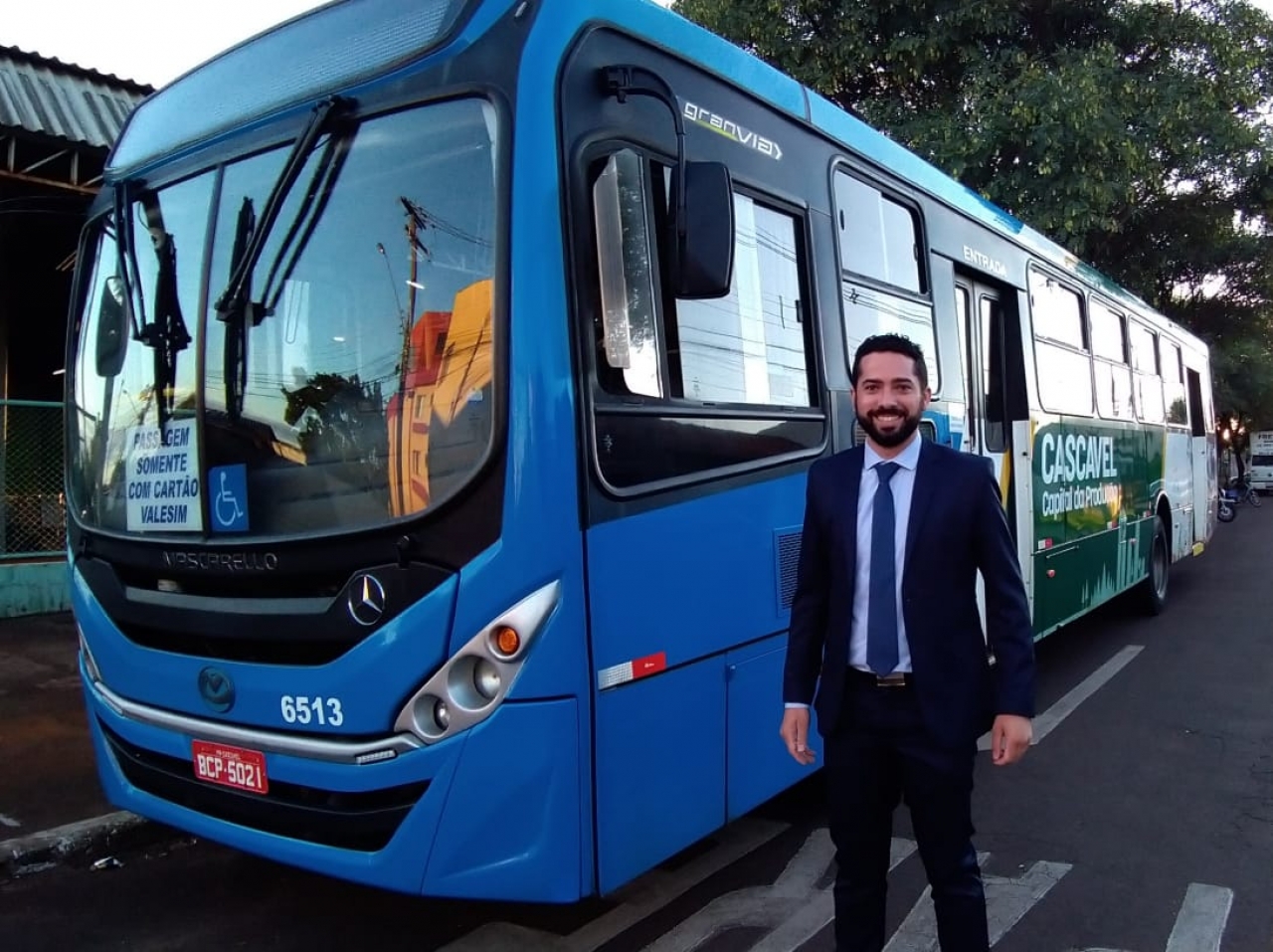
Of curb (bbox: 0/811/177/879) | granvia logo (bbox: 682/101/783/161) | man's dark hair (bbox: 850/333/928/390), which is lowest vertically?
curb (bbox: 0/811/177/879)

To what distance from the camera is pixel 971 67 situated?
43.7ft

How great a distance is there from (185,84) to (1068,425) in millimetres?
5996

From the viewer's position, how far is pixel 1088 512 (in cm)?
788

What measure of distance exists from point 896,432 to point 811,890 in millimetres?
2137

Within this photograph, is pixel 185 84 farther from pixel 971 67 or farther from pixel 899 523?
pixel 971 67

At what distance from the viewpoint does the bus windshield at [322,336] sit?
3.05 m

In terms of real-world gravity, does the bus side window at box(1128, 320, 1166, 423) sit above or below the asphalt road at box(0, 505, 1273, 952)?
above

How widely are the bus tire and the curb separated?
888cm

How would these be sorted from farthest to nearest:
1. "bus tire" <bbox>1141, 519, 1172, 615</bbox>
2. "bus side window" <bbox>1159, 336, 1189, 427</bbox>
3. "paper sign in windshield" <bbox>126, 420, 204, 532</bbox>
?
"bus side window" <bbox>1159, 336, 1189, 427</bbox>
"bus tire" <bbox>1141, 519, 1172, 615</bbox>
"paper sign in windshield" <bbox>126, 420, 204, 532</bbox>

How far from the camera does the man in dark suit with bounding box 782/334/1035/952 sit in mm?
2646

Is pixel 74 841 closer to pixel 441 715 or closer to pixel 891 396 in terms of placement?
pixel 441 715

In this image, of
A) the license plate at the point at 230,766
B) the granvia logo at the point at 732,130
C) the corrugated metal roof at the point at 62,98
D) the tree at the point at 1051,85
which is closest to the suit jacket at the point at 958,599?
the granvia logo at the point at 732,130

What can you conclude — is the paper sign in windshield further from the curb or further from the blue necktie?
the blue necktie

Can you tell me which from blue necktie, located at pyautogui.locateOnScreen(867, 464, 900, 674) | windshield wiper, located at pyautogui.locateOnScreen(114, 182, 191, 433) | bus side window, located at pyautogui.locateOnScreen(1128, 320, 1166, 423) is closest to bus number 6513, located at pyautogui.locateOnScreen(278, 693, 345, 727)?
windshield wiper, located at pyautogui.locateOnScreen(114, 182, 191, 433)
